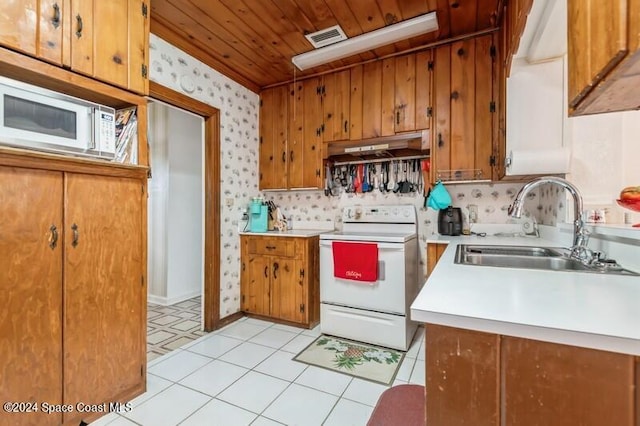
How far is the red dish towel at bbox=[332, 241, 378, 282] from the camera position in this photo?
2.30 m

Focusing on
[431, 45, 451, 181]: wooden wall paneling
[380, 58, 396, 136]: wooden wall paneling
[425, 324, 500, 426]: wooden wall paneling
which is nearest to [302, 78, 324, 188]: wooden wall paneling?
[380, 58, 396, 136]: wooden wall paneling

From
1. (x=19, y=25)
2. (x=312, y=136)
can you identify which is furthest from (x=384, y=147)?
(x=19, y=25)

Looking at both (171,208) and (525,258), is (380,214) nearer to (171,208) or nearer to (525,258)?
(525,258)

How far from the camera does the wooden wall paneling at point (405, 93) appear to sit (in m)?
2.56

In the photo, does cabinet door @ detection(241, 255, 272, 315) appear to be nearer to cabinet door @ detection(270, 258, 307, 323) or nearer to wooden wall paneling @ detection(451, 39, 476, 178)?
cabinet door @ detection(270, 258, 307, 323)

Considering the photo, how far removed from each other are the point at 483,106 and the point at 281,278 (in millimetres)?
2291

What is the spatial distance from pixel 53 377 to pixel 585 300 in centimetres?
204

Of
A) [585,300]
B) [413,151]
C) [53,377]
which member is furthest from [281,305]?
[585,300]

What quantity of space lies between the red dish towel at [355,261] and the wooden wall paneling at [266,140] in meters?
1.25

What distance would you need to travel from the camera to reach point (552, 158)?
5.67ft

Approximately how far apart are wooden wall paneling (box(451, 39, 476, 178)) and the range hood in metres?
0.24

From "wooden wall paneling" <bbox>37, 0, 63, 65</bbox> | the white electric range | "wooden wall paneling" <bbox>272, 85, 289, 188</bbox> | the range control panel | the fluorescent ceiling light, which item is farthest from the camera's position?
"wooden wall paneling" <bbox>272, 85, 289, 188</bbox>

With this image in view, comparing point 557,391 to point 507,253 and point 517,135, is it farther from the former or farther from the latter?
point 517,135

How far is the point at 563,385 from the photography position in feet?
1.80
